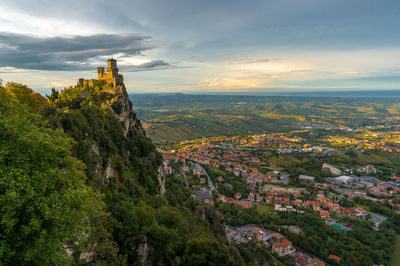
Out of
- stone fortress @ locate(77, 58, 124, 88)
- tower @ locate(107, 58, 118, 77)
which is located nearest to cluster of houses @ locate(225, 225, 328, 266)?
stone fortress @ locate(77, 58, 124, 88)

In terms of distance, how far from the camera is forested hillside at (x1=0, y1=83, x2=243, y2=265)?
7.93 m

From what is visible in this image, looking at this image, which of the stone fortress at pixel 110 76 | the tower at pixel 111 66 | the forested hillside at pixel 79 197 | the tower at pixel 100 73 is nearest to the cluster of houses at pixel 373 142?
the forested hillside at pixel 79 197

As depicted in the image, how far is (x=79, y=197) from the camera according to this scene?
9109mm

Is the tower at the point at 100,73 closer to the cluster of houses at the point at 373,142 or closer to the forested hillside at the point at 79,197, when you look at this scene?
the forested hillside at the point at 79,197

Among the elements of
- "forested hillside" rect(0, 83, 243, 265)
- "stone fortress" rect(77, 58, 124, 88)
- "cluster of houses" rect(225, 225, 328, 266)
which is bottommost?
"cluster of houses" rect(225, 225, 328, 266)

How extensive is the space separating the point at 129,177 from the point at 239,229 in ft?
114

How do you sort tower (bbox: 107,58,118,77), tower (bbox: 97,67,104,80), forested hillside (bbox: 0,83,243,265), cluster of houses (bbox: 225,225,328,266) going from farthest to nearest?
tower (bbox: 97,67,104,80) < tower (bbox: 107,58,118,77) < cluster of houses (bbox: 225,225,328,266) < forested hillside (bbox: 0,83,243,265)

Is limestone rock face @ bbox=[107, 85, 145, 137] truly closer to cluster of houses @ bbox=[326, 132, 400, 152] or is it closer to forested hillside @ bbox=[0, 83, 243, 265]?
forested hillside @ bbox=[0, 83, 243, 265]

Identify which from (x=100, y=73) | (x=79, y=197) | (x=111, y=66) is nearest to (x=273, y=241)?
(x=111, y=66)

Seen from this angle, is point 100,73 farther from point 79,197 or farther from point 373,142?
point 373,142

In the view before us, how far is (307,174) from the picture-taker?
99.6 m

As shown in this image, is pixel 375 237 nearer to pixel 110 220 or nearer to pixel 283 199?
pixel 283 199

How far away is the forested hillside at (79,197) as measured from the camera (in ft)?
26.0

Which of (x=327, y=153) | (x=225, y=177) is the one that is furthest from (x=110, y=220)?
(x=327, y=153)
